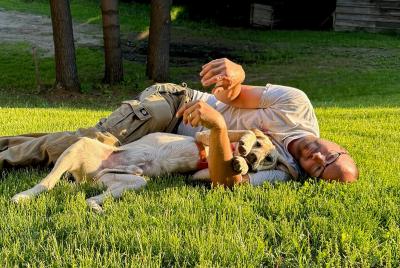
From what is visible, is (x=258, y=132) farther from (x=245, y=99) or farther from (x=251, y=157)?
(x=245, y=99)

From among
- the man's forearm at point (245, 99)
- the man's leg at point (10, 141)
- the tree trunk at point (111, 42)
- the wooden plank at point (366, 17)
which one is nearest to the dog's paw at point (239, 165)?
the man's forearm at point (245, 99)

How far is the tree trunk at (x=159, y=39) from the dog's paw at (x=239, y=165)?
12869mm

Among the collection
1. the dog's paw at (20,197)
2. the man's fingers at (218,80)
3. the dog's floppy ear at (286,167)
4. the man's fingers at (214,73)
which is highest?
the man's fingers at (214,73)

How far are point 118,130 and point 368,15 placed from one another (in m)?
25.4

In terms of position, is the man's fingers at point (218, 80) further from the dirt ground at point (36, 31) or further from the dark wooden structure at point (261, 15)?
the dark wooden structure at point (261, 15)

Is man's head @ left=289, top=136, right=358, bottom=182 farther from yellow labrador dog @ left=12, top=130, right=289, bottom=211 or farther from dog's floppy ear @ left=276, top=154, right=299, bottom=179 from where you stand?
yellow labrador dog @ left=12, top=130, right=289, bottom=211

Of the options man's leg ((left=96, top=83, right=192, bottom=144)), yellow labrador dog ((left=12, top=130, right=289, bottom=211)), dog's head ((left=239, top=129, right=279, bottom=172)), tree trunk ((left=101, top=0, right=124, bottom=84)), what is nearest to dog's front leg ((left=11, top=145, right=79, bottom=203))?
yellow labrador dog ((left=12, top=130, right=289, bottom=211))

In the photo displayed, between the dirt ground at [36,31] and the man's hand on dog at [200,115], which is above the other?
the man's hand on dog at [200,115]

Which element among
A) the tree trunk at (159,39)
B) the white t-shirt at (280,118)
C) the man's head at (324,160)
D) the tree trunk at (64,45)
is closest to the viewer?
the man's head at (324,160)

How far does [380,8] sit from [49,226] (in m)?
27.4

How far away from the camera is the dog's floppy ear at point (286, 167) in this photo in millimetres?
4980

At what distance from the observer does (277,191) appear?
14.9ft

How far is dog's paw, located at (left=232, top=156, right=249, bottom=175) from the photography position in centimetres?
443

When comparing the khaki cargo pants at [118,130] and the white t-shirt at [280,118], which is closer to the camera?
the white t-shirt at [280,118]
